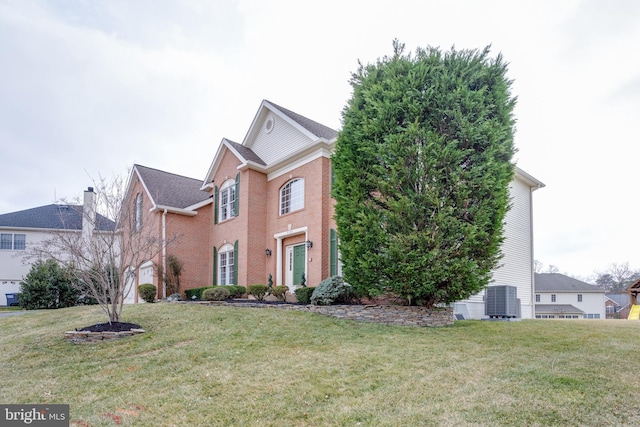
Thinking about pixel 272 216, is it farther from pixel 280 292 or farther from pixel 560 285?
pixel 560 285

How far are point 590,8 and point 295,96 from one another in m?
14.8

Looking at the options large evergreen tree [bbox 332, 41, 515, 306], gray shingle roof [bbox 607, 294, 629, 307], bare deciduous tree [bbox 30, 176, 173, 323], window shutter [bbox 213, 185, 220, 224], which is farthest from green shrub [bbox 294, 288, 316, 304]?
gray shingle roof [bbox 607, 294, 629, 307]

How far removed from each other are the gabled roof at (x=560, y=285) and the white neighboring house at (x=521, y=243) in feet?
98.2

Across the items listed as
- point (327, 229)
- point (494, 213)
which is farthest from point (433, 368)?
point (327, 229)

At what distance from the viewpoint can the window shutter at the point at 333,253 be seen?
14.3 metres

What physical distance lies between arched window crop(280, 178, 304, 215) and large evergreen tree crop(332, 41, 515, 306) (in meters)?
5.58

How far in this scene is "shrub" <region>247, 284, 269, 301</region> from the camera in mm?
15500

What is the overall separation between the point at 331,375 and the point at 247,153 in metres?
13.8

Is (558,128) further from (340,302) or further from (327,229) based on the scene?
(340,302)

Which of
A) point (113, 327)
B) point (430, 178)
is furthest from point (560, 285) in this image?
point (113, 327)

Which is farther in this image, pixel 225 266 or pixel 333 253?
pixel 225 266

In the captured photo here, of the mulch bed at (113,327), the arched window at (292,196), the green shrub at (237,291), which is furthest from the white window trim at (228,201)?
the mulch bed at (113,327)

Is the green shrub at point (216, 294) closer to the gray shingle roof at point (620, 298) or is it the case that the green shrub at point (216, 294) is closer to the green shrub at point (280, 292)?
the green shrub at point (280, 292)

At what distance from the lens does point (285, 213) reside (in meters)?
16.9
